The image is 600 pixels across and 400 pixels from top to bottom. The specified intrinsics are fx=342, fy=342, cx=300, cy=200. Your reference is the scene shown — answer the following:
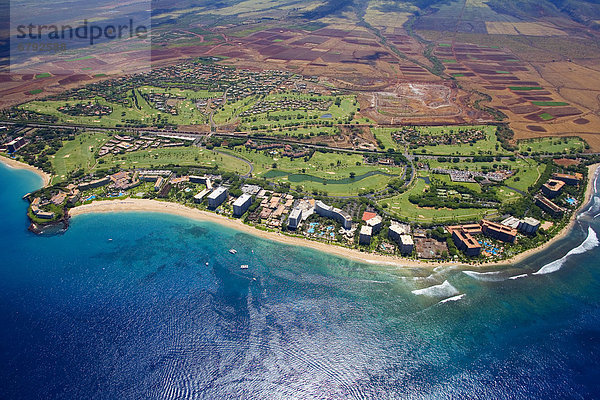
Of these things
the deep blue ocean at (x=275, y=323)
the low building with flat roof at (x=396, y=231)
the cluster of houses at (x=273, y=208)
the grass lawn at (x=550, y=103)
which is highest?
the grass lawn at (x=550, y=103)

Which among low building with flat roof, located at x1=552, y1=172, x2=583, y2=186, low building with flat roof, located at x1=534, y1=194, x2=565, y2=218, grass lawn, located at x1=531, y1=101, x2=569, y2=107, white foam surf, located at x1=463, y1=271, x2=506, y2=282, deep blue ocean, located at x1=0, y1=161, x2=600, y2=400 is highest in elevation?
grass lawn, located at x1=531, y1=101, x2=569, y2=107

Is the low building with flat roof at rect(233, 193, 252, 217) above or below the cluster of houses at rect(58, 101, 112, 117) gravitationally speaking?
below

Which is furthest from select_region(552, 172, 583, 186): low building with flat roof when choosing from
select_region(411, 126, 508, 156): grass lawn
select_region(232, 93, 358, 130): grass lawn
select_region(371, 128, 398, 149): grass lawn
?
select_region(232, 93, 358, 130): grass lawn

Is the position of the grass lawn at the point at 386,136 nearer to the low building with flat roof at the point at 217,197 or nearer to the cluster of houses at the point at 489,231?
the cluster of houses at the point at 489,231

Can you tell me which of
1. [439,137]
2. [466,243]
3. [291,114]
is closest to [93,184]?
[291,114]

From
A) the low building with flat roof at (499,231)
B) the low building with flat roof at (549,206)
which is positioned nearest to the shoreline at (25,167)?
the low building with flat roof at (499,231)

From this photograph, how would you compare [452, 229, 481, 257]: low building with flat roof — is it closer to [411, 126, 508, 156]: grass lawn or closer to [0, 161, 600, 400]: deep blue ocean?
[0, 161, 600, 400]: deep blue ocean
